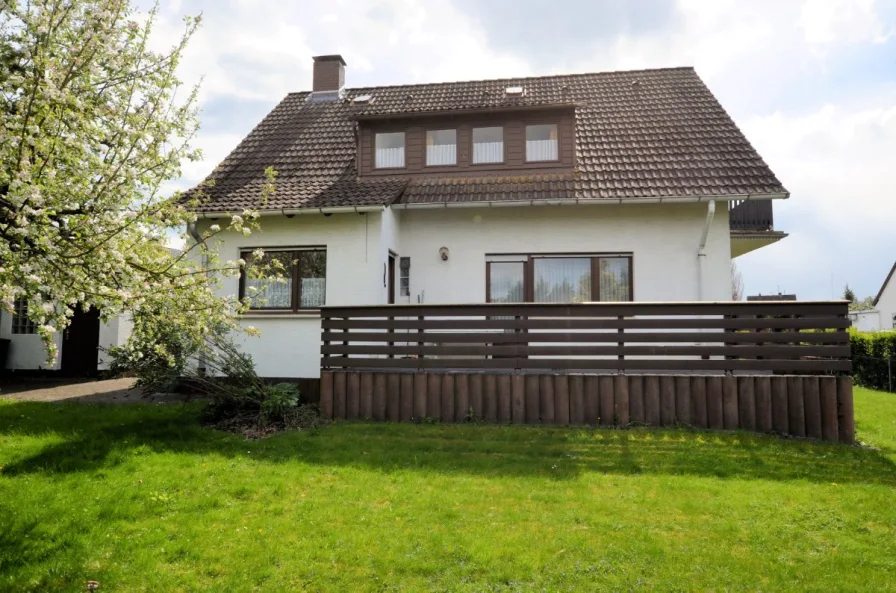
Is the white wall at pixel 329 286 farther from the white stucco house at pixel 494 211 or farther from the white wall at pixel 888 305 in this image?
the white wall at pixel 888 305

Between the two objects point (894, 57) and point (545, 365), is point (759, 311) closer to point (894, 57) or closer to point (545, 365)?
point (545, 365)

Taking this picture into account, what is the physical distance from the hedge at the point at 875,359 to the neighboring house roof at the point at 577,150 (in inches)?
266

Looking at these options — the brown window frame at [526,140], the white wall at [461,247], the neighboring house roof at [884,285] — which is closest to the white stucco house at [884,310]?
the neighboring house roof at [884,285]

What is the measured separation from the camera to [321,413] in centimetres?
813

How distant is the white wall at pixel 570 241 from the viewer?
10188mm

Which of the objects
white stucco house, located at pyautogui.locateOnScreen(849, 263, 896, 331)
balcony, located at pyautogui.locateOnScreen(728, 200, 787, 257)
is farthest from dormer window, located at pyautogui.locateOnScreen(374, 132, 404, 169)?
white stucco house, located at pyautogui.locateOnScreen(849, 263, 896, 331)

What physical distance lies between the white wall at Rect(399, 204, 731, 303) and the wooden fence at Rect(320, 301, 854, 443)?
8.02 ft

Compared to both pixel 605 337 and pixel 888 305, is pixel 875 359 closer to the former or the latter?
pixel 605 337

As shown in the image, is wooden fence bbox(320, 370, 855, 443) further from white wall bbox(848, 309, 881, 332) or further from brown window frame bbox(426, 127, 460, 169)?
white wall bbox(848, 309, 881, 332)

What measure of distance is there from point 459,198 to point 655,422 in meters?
5.43

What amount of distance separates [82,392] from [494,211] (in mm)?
8551

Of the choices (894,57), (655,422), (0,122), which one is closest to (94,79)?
(0,122)

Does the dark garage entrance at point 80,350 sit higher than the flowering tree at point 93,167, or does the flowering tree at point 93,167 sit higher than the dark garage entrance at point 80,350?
the flowering tree at point 93,167

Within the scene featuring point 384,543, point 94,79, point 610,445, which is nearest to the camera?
point 384,543
